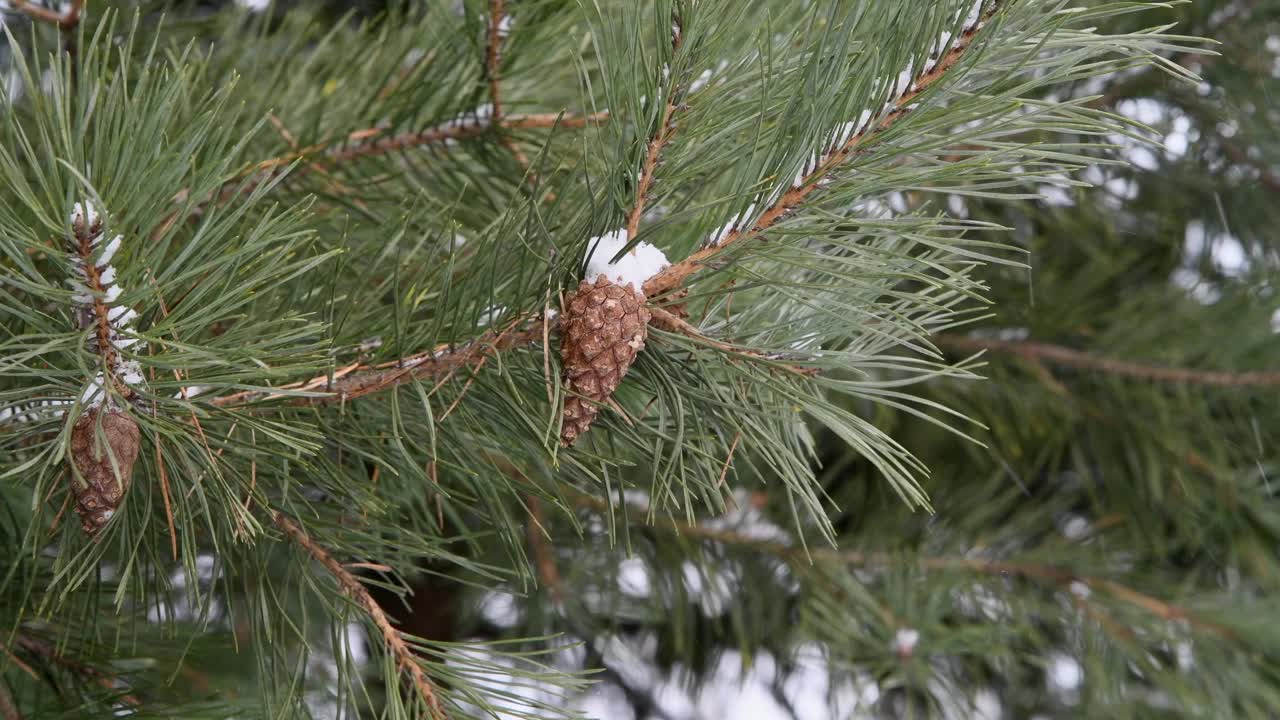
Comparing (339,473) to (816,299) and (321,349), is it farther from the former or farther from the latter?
(816,299)

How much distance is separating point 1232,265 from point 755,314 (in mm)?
990

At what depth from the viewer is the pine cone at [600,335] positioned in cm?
44

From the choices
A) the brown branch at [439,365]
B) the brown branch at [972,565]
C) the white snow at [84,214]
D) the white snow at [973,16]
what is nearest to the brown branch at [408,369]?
the brown branch at [439,365]

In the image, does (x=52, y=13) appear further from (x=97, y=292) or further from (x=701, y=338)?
(x=701, y=338)

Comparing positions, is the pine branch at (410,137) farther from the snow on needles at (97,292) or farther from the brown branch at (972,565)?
the brown branch at (972,565)

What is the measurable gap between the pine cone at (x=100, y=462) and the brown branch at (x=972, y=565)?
0.65 metres

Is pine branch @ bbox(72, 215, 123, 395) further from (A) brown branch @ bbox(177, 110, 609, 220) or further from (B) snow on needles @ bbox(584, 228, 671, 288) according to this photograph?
(A) brown branch @ bbox(177, 110, 609, 220)

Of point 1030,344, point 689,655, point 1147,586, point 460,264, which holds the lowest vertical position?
point 1147,586

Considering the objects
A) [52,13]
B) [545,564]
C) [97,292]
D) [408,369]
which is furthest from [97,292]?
[545,564]

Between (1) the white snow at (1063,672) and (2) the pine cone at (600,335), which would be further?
(1) the white snow at (1063,672)

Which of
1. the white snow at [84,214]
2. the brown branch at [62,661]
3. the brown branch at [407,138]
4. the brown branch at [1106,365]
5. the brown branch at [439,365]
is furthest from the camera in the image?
the brown branch at [1106,365]

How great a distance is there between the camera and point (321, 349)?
499mm

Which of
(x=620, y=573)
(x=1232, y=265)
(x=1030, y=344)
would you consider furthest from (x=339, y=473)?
(x=1232, y=265)

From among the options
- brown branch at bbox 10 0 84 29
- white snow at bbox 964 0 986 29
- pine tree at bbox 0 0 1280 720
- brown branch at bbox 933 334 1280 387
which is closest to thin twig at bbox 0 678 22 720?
pine tree at bbox 0 0 1280 720
